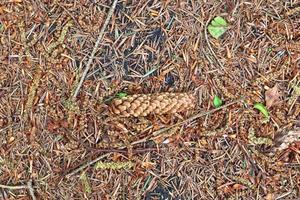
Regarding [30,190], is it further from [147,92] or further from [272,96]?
[272,96]

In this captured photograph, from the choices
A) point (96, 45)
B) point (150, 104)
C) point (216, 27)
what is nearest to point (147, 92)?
point (150, 104)

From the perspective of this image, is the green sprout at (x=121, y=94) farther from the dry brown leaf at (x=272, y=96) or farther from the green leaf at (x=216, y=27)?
the dry brown leaf at (x=272, y=96)

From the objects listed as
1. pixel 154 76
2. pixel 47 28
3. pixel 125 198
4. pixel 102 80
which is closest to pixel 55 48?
pixel 47 28

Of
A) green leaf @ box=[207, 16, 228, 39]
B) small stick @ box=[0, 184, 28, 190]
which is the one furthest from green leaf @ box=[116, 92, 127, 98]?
small stick @ box=[0, 184, 28, 190]

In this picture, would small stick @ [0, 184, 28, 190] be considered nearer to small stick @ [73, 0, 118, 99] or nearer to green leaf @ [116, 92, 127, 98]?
small stick @ [73, 0, 118, 99]

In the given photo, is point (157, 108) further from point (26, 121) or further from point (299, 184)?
point (299, 184)
